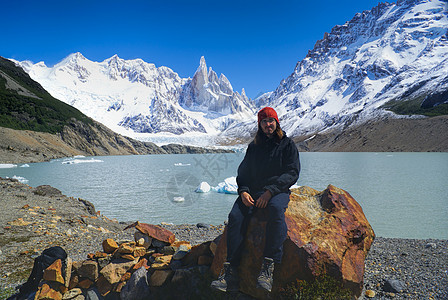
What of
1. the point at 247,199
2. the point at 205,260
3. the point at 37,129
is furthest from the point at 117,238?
the point at 37,129

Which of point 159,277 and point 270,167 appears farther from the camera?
point 159,277

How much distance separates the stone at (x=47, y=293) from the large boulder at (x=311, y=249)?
10.3 feet

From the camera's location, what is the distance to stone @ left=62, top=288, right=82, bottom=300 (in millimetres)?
5143

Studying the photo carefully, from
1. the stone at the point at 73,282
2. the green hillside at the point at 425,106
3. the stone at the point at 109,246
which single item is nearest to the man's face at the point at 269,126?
the stone at the point at 109,246

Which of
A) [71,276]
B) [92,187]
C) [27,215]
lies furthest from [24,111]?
[71,276]

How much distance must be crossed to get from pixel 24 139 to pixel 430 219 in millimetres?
86965

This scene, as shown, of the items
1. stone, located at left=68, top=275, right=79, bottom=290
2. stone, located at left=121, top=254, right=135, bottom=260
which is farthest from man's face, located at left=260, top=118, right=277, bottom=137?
stone, located at left=68, top=275, right=79, bottom=290

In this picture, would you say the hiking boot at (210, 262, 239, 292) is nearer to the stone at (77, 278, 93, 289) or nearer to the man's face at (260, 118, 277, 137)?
the man's face at (260, 118, 277, 137)

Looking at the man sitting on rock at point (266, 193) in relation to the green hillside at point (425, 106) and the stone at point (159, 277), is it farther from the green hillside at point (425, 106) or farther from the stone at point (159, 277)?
the green hillside at point (425, 106)

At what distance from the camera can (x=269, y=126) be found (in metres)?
4.57

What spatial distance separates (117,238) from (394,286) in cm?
896

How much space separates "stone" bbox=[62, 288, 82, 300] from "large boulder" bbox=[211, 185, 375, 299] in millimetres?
2884

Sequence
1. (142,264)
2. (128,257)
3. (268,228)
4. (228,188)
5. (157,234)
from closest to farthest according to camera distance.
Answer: (268,228) < (142,264) < (128,257) < (157,234) < (228,188)

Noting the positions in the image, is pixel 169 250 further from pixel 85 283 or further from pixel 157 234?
pixel 85 283
